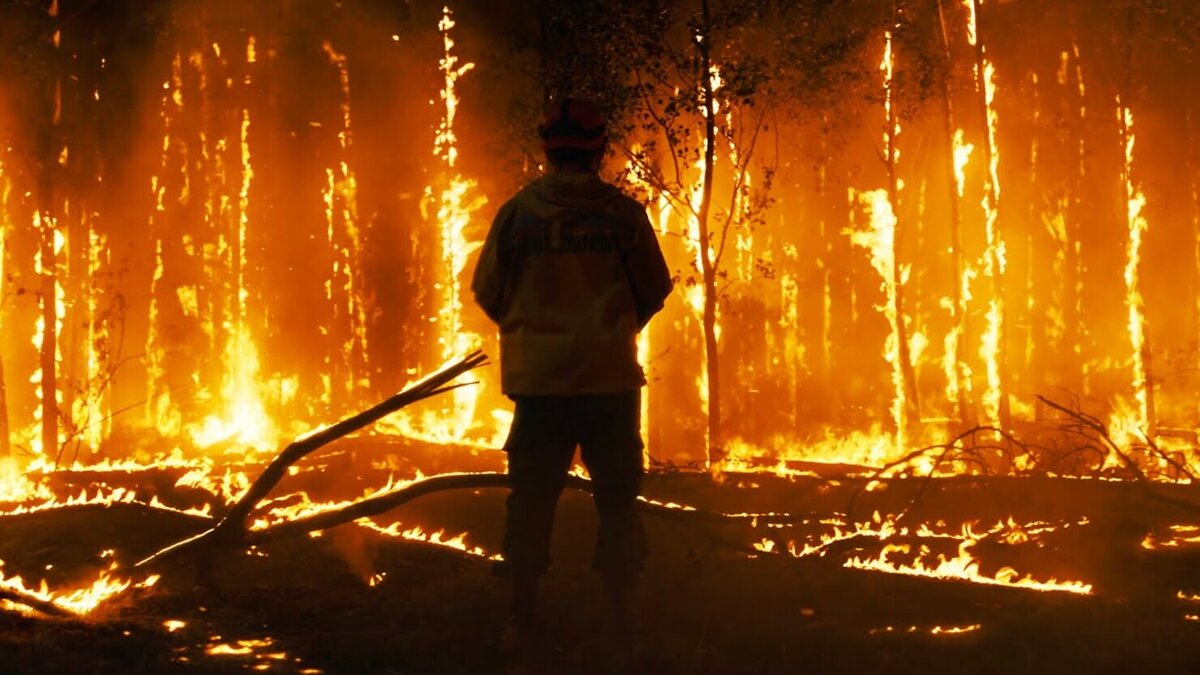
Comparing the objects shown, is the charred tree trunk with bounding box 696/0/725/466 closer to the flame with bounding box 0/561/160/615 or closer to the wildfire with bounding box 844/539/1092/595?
the wildfire with bounding box 844/539/1092/595

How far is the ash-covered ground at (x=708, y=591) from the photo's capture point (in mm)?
4426

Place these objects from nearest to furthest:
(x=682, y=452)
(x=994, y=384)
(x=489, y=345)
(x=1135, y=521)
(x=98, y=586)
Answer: (x=1135, y=521) < (x=98, y=586) < (x=994, y=384) < (x=682, y=452) < (x=489, y=345)

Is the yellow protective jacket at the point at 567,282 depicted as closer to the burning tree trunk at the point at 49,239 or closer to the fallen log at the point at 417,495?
the fallen log at the point at 417,495

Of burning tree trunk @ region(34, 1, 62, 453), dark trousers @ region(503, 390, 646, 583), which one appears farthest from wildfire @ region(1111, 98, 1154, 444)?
burning tree trunk @ region(34, 1, 62, 453)

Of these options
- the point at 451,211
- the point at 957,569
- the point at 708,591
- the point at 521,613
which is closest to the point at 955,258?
the point at 451,211

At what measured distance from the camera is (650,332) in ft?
51.3

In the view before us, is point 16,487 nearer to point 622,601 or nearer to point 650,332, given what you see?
point 650,332

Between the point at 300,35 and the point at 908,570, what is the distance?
14.2 m

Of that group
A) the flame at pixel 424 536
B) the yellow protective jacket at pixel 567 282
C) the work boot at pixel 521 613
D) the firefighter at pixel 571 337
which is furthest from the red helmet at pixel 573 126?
the flame at pixel 424 536

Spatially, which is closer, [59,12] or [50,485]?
[50,485]

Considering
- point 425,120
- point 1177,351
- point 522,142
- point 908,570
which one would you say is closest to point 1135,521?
point 908,570

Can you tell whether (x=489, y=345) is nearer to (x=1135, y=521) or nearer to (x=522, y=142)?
(x=522, y=142)

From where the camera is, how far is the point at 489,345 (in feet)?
55.4

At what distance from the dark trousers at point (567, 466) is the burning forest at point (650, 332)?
1.33ft
